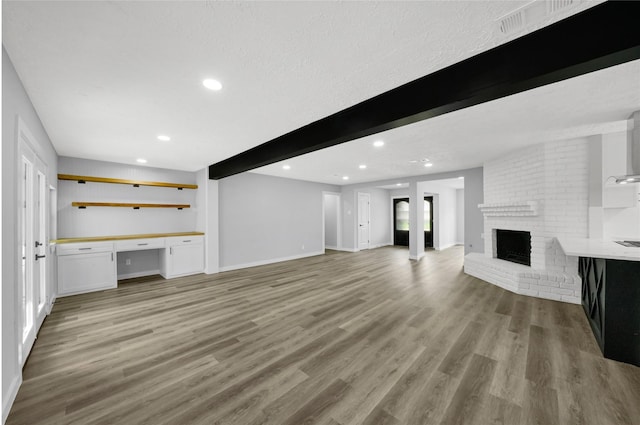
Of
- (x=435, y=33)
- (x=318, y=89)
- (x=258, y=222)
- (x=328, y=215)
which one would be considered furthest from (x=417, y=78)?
(x=328, y=215)

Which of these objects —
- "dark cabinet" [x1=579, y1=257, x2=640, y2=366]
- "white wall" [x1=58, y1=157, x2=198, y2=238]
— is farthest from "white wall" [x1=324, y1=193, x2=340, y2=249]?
"dark cabinet" [x1=579, y1=257, x2=640, y2=366]

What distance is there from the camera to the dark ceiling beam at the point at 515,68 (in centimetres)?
129

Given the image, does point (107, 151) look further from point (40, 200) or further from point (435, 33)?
point (435, 33)

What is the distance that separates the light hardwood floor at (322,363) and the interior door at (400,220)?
6.22 metres

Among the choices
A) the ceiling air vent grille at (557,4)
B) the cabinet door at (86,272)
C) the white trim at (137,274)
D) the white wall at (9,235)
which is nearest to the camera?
the ceiling air vent grille at (557,4)

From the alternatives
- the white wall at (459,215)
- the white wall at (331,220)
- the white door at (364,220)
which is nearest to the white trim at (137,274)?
the white wall at (331,220)

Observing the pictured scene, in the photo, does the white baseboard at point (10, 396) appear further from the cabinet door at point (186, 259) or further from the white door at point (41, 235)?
the cabinet door at point (186, 259)

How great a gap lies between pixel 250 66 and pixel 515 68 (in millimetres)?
1833

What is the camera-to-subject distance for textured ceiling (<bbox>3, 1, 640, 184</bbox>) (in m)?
1.34

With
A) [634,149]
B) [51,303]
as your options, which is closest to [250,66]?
[634,149]

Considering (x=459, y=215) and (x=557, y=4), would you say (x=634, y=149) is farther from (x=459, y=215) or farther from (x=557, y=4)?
(x=459, y=215)

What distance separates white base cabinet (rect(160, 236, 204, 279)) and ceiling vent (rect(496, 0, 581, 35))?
584cm

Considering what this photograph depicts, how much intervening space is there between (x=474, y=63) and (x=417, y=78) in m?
0.40

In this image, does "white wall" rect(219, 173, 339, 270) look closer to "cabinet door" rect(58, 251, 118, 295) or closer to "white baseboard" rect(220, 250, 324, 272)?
"white baseboard" rect(220, 250, 324, 272)
